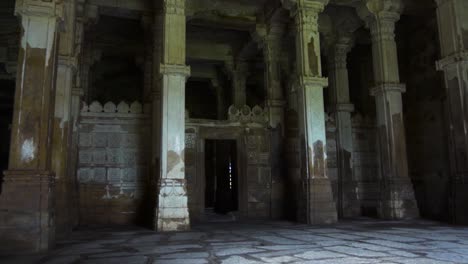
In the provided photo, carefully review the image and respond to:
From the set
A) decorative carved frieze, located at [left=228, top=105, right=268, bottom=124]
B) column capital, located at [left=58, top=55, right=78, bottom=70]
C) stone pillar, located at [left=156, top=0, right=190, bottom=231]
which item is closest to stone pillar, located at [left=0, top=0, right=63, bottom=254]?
column capital, located at [left=58, top=55, right=78, bottom=70]

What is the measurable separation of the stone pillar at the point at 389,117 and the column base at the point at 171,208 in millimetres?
5756

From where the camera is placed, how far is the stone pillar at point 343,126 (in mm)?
12727

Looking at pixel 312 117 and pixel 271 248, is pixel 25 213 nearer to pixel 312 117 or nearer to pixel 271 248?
pixel 271 248

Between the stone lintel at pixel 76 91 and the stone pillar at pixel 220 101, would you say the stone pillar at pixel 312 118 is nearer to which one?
the stone lintel at pixel 76 91

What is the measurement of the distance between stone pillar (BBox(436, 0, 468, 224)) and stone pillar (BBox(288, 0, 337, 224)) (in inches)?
114

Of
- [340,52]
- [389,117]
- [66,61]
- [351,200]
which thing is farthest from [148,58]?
[351,200]

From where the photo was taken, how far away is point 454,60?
9.16m

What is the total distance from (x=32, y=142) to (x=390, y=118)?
9.09 meters

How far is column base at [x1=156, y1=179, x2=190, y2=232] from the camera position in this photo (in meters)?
8.33

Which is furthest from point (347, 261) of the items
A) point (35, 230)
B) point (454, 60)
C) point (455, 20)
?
point (455, 20)

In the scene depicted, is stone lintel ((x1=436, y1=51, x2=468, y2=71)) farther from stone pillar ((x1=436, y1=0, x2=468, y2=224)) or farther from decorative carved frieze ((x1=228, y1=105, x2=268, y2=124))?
decorative carved frieze ((x1=228, y1=105, x2=268, y2=124))

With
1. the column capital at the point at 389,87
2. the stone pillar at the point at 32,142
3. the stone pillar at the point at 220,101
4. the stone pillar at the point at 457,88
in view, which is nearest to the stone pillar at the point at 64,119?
the stone pillar at the point at 32,142

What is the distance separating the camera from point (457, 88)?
9195 millimetres

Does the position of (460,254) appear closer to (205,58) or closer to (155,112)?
(155,112)
